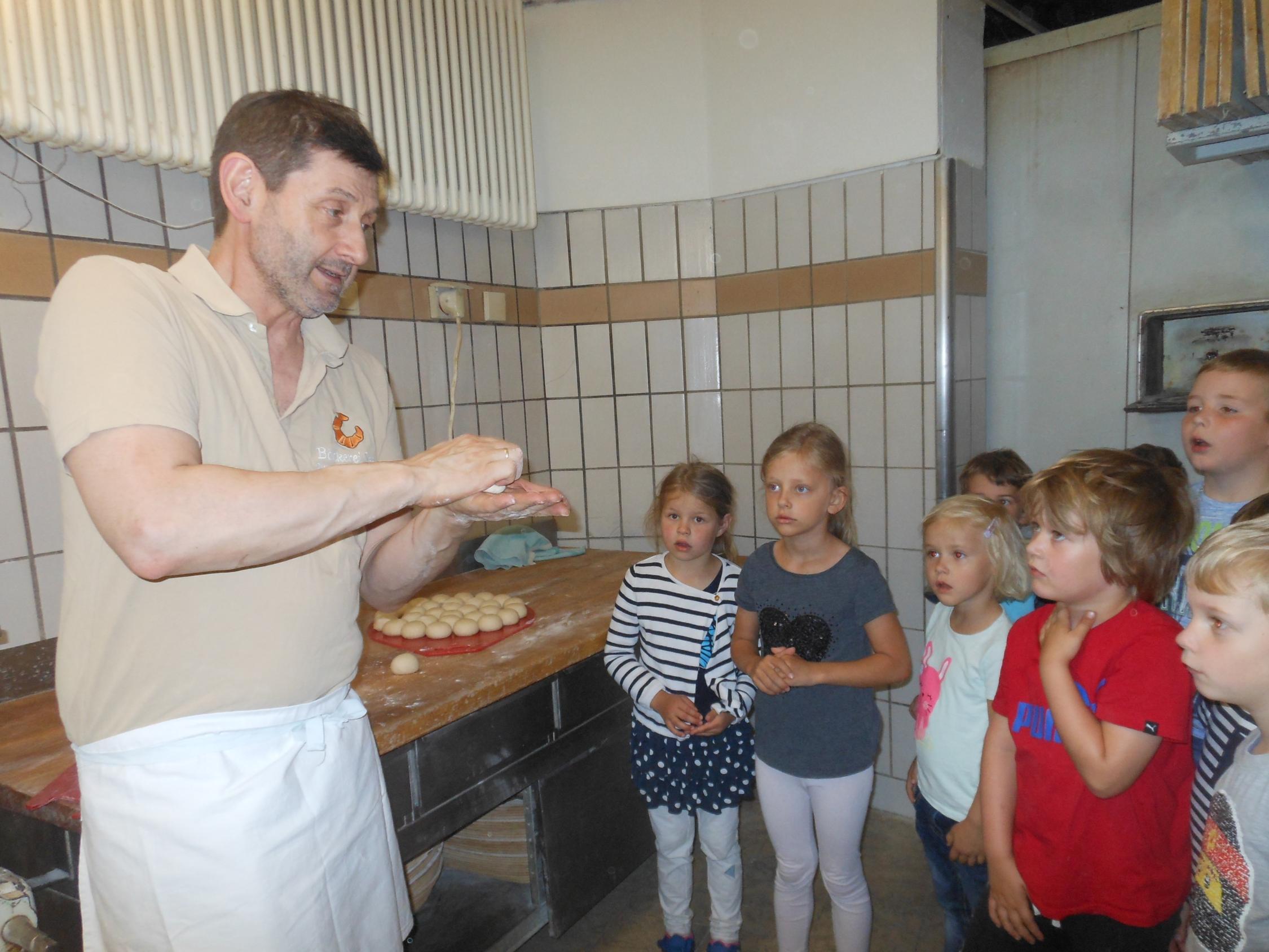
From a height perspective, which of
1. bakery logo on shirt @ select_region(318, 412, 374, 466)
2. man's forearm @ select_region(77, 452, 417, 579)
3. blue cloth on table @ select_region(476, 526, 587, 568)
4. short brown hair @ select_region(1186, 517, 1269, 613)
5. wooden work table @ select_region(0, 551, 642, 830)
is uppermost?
bakery logo on shirt @ select_region(318, 412, 374, 466)

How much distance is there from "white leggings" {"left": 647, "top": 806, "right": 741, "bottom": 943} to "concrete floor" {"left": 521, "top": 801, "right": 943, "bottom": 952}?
6.1 inches

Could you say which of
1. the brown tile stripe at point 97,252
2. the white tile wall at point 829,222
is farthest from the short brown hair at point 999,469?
the brown tile stripe at point 97,252

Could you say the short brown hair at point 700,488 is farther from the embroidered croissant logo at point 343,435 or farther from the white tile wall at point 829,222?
the white tile wall at point 829,222

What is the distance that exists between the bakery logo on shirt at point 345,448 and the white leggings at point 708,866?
120cm

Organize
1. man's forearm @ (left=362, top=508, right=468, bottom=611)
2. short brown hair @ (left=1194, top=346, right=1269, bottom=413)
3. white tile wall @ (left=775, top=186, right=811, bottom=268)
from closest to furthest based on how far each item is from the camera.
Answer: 1. man's forearm @ (left=362, top=508, right=468, bottom=611)
2. short brown hair @ (left=1194, top=346, right=1269, bottom=413)
3. white tile wall @ (left=775, top=186, right=811, bottom=268)

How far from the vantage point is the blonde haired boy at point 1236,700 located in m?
1.00

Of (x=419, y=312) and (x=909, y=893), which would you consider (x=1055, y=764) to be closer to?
(x=909, y=893)

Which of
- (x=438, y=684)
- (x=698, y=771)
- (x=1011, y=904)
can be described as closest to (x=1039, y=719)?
(x=1011, y=904)

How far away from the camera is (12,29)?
1533 millimetres

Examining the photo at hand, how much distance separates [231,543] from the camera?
85 centimetres

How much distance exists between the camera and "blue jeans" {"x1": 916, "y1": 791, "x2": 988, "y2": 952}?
1556 mm

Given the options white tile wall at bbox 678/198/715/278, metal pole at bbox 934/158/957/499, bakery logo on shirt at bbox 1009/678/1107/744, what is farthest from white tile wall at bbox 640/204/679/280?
bakery logo on shirt at bbox 1009/678/1107/744

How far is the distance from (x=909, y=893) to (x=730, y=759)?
83 centimetres

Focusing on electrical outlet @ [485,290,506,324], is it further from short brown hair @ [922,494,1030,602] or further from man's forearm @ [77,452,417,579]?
man's forearm @ [77,452,417,579]
